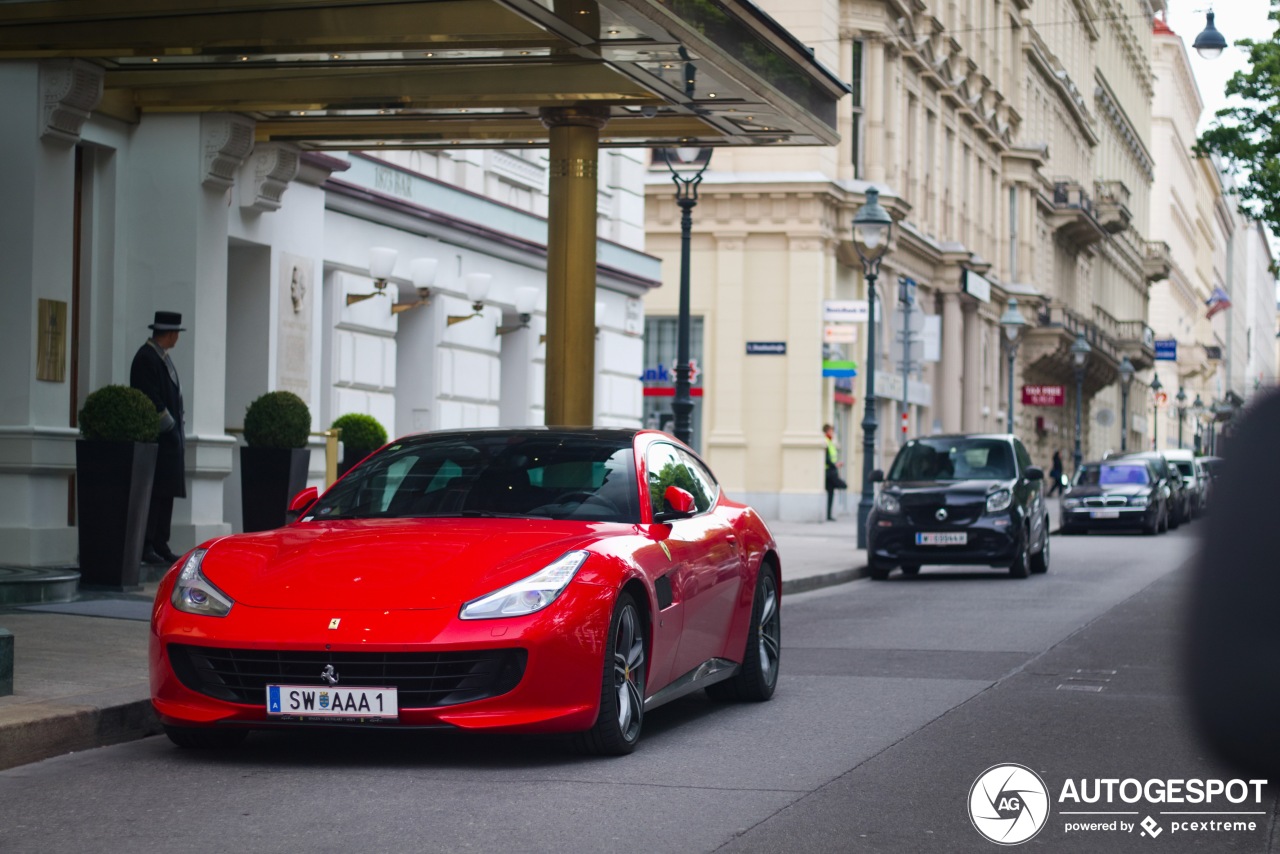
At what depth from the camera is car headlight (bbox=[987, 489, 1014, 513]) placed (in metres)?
22.5

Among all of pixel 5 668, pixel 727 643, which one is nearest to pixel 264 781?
pixel 5 668

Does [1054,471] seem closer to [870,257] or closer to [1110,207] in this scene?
[1110,207]

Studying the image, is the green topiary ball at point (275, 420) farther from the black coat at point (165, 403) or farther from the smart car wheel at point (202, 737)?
the smart car wheel at point (202, 737)

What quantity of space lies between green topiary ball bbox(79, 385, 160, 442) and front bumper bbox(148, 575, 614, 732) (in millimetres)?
6295

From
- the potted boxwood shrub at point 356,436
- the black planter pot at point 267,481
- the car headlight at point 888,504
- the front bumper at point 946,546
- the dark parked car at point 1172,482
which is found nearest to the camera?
the black planter pot at point 267,481

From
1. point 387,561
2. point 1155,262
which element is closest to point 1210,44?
point 387,561

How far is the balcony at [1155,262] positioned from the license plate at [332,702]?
310 feet

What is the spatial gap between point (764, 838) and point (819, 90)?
12209 millimetres

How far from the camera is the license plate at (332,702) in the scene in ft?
24.3

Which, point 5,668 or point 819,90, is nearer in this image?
point 5,668

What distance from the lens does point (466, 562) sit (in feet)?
25.5

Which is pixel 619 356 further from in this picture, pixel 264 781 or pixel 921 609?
pixel 264 781

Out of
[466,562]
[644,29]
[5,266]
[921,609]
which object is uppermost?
[644,29]

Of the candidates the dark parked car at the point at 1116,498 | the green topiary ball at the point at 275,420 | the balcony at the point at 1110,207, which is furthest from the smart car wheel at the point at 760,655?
the balcony at the point at 1110,207
